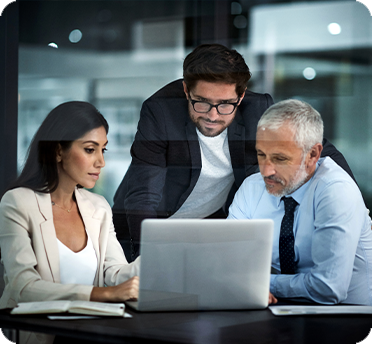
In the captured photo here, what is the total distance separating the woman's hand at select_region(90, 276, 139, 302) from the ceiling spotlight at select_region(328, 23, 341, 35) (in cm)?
133

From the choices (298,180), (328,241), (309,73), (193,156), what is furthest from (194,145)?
(328,241)

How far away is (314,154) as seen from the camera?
196 cm

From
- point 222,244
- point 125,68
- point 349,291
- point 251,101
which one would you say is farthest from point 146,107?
point 349,291

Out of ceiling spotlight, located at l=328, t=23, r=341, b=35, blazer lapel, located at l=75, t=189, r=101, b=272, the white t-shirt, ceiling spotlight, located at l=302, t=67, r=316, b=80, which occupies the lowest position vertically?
blazer lapel, located at l=75, t=189, r=101, b=272

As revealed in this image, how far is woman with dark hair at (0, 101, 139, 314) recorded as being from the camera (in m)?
1.78

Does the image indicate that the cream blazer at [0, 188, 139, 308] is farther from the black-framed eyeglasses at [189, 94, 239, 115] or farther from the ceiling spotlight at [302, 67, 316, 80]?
the ceiling spotlight at [302, 67, 316, 80]

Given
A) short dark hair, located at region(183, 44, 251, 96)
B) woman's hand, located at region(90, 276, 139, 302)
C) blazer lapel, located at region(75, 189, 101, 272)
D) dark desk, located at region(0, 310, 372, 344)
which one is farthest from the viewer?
short dark hair, located at region(183, 44, 251, 96)

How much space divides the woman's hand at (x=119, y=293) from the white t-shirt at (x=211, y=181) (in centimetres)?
54

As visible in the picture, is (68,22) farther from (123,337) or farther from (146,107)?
(123,337)

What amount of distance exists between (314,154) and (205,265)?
2.59 ft

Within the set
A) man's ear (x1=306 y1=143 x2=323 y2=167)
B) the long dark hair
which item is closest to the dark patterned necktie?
man's ear (x1=306 y1=143 x2=323 y2=167)

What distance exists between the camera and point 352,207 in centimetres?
188

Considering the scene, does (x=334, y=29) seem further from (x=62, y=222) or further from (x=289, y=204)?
(x=62, y=222)

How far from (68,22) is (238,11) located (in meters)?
0.83
